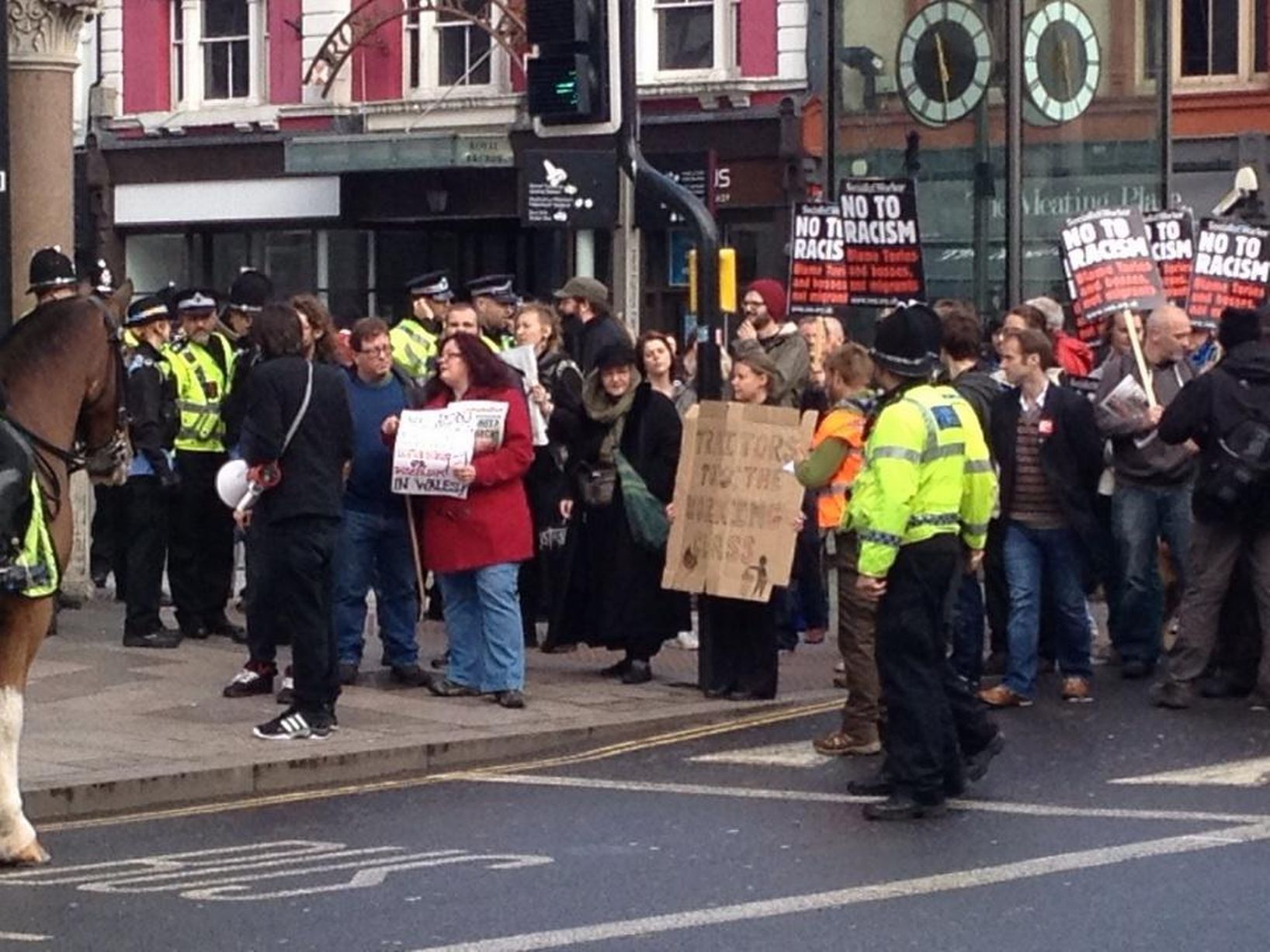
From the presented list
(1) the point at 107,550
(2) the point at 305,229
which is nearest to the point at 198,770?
(1) the point at 107,550

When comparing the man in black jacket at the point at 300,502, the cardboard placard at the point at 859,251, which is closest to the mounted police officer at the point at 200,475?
the man in black jacket at the point at 300,502

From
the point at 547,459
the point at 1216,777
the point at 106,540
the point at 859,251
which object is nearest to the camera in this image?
the point at 1216,777

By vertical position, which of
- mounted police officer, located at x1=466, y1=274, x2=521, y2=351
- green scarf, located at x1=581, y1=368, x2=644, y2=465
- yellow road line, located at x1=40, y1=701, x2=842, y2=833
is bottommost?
yellow road line, located at x1=40, y1=701, x2=842, y2=833

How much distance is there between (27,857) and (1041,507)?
19.7 feet

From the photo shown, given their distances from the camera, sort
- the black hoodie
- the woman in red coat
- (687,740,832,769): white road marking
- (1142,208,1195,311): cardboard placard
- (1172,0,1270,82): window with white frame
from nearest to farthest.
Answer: (687,740,832,769): white road marking, the woman in red coat, the black hoodie, (1142,208,1195,311): cardboard placard, (1172,0,1270,82): window with white frame

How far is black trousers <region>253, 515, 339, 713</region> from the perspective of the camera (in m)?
12.8

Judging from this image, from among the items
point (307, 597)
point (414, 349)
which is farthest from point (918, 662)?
point (414, 349)

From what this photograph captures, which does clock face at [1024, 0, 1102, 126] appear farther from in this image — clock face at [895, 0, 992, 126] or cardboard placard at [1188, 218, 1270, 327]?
cardboard placard at [1188, 218, 1270, 327]

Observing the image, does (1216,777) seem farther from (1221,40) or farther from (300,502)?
(1221,40)

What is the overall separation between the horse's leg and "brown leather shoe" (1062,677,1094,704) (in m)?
5.87

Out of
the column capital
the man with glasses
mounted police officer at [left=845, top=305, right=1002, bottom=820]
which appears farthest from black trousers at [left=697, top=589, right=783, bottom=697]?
the column capital

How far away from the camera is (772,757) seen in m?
12.5

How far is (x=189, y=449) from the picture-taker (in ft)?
52.4

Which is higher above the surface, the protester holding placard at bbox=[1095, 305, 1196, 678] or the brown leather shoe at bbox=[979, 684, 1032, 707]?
the protester holding placard at bbox=[1095, 305, 1196, 678]
